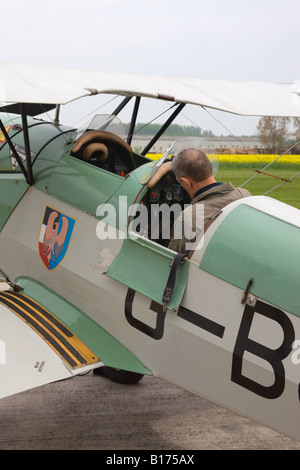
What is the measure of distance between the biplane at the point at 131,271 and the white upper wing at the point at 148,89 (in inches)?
0.7

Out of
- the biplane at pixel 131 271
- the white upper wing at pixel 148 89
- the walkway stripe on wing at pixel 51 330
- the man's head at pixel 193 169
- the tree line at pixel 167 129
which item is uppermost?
the white upper wing at pixel 148 89

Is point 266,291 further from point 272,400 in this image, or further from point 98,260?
point 98,260

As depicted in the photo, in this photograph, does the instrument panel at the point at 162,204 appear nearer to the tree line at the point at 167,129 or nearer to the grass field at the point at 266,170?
the tree line at the point at 167,129

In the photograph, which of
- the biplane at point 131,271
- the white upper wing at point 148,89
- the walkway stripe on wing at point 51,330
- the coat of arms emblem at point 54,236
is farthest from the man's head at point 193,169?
the walkway stripe on wing at point 51,330

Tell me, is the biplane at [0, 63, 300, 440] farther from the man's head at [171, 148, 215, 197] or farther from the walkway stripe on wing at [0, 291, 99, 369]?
the man's head at [171, 148, 215, 197]

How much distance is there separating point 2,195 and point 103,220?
1.15 meters

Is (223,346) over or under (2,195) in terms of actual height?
under

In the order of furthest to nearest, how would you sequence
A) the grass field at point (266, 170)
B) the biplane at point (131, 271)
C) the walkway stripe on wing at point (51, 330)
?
the grass field at point (266, 170) < the walkway stripe on wing at point (51, 330) < the biplane at point (131, 271)

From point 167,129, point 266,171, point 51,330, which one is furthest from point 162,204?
point 266,171

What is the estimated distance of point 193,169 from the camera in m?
3.52

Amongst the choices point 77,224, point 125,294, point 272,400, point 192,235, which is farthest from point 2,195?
point 272,400

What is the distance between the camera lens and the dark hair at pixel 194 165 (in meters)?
3.51

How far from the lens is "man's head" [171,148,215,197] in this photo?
11.5 feet

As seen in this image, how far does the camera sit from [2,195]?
4.66 metres
